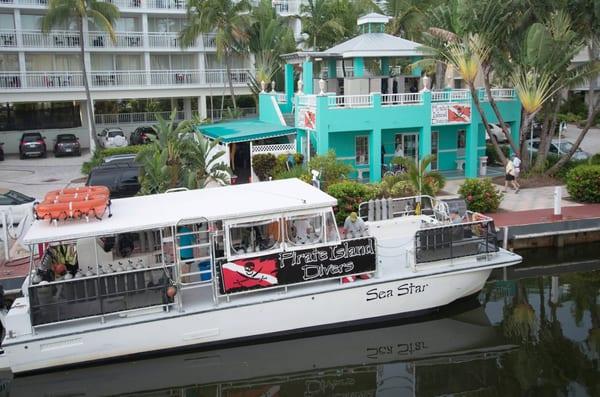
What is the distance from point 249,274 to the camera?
1249 cm

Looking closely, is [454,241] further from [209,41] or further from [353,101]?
[209,41]

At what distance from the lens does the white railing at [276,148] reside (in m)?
25.4

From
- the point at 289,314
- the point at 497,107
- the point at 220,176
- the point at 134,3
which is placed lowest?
the point at 289,314

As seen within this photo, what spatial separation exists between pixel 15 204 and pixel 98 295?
9277 mm

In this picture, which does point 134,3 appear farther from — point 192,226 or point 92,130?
point 192,226

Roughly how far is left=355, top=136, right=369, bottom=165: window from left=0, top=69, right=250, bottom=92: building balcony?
1688cm

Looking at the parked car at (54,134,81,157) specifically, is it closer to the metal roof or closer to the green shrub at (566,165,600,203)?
the metal roof

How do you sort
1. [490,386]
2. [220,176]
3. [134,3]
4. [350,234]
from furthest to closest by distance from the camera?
[134,3], [220,176], [350,234], [490,386]

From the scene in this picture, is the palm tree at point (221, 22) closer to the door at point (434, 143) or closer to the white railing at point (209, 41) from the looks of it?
the white railing at point (209, 41)

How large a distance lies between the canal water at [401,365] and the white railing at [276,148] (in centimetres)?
1265

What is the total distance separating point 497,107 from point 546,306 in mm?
13483

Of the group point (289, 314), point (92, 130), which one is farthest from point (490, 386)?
→ point (92, 130)

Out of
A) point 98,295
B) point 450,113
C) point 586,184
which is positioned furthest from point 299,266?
point 450,113

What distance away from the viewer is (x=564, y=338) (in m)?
12.8
